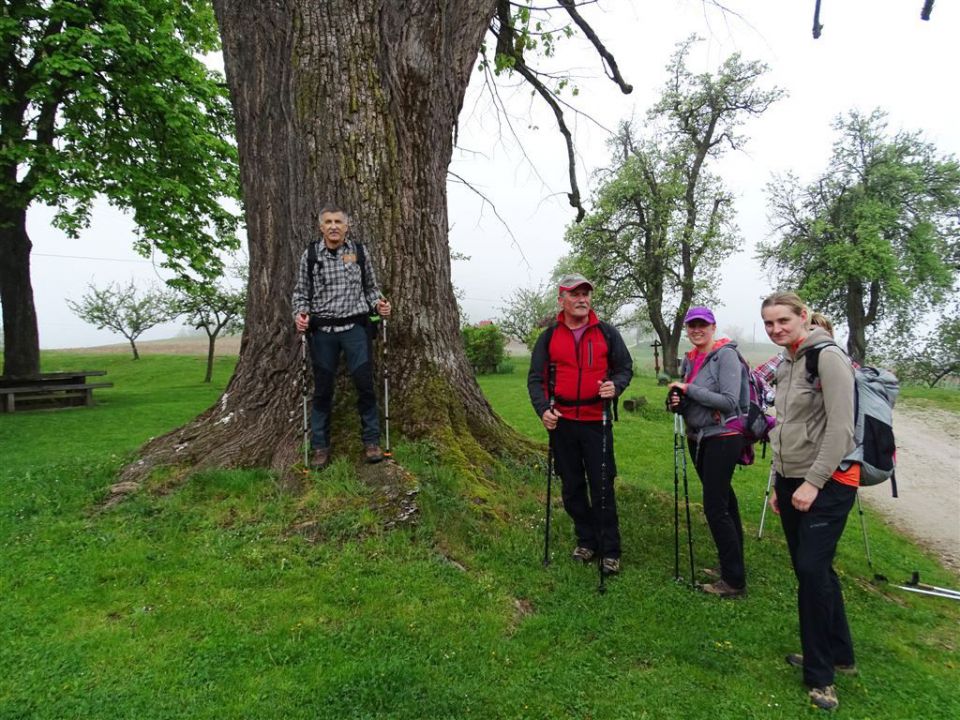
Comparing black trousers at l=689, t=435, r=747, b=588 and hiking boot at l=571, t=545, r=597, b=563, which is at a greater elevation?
black trousers at l=689, t=435, r=747, b=588

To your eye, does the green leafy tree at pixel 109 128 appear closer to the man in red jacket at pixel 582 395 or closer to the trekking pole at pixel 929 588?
the man in red jacket at pixel 582 395

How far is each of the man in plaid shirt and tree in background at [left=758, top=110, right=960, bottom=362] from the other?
87.2ft

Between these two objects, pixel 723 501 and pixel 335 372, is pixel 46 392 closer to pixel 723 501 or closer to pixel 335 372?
pixel 335 372

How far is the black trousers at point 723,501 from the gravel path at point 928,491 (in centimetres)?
360

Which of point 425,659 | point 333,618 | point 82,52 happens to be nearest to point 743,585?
point 425,659

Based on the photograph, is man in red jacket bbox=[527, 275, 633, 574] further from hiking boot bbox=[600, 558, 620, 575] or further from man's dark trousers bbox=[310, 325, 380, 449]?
man's dark trousers bbox=[310, 325, 380, 449]

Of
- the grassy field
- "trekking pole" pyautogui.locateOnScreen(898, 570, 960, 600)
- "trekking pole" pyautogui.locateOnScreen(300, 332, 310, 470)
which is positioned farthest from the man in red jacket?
"trekking pole" pyautogui.locateOnScreen(898, 570, 960, 600)

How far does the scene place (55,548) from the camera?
4113 millimetres

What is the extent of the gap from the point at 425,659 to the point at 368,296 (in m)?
2.92

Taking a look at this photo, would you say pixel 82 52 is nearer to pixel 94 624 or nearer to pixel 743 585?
pixel 94 624

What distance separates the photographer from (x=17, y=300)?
1598 centimetres

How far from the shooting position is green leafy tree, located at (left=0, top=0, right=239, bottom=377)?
13.4 meters

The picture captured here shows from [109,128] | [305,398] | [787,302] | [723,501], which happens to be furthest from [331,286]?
[109,128]

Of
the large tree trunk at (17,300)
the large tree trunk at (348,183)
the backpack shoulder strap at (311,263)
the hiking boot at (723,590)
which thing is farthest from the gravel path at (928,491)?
the large tree trunk at (17,300)
